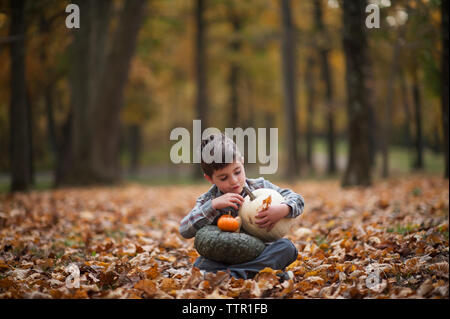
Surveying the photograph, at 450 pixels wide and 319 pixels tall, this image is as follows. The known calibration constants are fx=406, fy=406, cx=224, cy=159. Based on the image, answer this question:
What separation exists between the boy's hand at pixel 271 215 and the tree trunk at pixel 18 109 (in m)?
8.93

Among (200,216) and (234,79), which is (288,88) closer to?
(234,79)

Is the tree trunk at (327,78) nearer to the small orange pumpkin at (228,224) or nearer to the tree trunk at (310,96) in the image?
the tree trunk at (310,96)

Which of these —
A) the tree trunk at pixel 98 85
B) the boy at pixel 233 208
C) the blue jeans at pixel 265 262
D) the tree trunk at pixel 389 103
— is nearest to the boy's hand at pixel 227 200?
the boy at pixel 233 208

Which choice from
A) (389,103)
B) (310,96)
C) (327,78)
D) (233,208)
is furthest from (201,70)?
(233,208)

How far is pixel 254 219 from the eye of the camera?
2824mm

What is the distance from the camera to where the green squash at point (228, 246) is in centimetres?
284

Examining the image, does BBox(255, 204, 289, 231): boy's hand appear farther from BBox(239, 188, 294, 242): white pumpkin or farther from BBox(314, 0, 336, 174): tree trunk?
BBox(314, 0, 336, 174): tree trunk

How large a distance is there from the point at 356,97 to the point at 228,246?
7.96m

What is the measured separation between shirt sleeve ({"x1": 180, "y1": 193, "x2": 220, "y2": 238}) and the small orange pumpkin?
4.8 inches

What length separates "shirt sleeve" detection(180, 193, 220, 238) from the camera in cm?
297

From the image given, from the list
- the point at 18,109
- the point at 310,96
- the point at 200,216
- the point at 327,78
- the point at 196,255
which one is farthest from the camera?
the point at 310,96

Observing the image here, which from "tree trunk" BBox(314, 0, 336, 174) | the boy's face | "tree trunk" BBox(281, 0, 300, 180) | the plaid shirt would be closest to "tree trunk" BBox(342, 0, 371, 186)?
"tree trunk" BBox(281, 0, 300, 180)

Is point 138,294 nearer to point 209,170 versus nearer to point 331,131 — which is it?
point 209,170

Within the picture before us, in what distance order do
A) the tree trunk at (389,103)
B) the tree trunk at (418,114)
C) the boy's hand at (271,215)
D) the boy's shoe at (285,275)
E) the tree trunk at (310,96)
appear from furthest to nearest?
the tree trunk at (310,96)
the tree trunk at (418,114)
the tree trunk at (389,103)
the boy's shoe at (285,275)
the boy's hand at (271,215)
